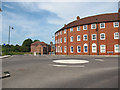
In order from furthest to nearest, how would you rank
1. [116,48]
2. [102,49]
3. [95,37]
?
[95,37] → [102,49] → [116,48]

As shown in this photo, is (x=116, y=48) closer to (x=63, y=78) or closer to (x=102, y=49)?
(x=102, y=49)

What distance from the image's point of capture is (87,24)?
104ft

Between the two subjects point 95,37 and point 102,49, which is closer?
point 102,49

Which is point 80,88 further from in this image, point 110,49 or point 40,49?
point 40,49

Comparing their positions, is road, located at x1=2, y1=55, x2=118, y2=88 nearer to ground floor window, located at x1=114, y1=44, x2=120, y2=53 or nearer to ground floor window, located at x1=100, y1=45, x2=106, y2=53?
ground floor window, located at x1=100, y1=45, x2=106, y2=53

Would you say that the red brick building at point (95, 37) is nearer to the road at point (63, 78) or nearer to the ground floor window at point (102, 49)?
the ground floor window at point (102, 49)

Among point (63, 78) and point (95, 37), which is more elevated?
point (95, 37)

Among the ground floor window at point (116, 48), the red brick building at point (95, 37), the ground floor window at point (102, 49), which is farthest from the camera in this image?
the ground floor window at point (102, 49)

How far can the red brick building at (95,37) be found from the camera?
28016 mm

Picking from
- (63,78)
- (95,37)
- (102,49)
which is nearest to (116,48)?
(102,49)

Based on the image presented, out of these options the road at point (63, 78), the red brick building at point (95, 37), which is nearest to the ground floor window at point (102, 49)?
the red brick building at point (95, 37)

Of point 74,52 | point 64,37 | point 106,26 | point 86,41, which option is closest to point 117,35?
point 106,26

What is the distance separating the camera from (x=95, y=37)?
1184 inches

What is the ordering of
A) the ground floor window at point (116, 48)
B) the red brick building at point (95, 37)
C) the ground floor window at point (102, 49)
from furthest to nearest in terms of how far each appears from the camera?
the ground floor window at point (102, 49)
the red brick building at point (95, 37)
the ground floor window at point (116, 48)
